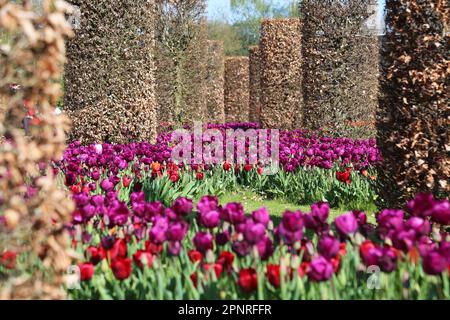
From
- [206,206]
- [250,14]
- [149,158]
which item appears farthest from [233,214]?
[250,14]

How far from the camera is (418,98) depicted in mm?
4738

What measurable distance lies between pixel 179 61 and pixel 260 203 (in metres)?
9.03

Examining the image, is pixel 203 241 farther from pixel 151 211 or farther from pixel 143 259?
pixel 151 211

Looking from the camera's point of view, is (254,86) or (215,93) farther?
(254,86)

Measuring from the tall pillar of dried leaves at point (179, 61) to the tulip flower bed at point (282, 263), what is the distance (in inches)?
451

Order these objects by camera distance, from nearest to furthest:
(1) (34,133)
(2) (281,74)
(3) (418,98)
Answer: (1) (34,133) < (3) (418,98) < (2) (281,74)

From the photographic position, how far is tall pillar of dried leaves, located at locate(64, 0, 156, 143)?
31.4 ft

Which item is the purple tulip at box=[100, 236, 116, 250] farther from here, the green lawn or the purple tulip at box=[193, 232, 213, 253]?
the green lawn

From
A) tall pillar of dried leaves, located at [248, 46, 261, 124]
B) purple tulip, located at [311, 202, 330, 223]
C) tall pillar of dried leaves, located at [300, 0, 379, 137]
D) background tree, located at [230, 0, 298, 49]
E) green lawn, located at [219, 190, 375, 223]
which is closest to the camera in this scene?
purple tulip, located at [311, 202, 330, 223]

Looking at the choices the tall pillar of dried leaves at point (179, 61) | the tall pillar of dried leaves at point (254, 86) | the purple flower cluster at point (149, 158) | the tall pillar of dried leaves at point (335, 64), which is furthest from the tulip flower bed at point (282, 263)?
the tall pillar of dried leaves at point (254, 86)

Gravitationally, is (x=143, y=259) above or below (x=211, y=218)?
below

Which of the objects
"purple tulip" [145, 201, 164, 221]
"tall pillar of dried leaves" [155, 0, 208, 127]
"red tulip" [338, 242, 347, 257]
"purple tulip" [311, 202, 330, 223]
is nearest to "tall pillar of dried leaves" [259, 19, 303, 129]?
"tall pillar of dried leaves" [155, 0, 208, 127]

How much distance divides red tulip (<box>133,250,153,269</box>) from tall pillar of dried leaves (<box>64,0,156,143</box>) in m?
6.91
